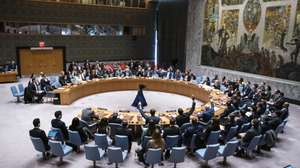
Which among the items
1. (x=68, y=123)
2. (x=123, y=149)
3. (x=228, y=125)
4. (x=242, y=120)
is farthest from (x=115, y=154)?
(x=68, y=123)

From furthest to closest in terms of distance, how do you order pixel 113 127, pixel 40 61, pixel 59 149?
pixel 40 61 → pixel 113 127 → pixel 59 149

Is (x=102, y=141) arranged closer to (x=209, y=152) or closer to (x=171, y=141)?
(x=171, y=141)

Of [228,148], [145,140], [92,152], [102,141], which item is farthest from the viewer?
[102,141]

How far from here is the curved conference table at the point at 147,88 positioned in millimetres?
11516

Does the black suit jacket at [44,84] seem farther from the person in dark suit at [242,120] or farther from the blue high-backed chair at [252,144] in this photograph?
the blue high-backed chair at [252,144]

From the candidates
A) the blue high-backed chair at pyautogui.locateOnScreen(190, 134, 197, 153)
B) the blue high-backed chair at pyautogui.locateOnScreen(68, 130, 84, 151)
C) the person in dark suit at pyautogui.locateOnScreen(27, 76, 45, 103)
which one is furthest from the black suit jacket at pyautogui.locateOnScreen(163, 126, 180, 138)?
the person in dark suit at pyautogui.locateOnScreen(27, 76, 45, 103)

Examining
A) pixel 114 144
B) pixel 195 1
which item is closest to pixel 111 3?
pixel 195 1

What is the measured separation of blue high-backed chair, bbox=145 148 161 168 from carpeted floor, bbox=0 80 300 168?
715 mm

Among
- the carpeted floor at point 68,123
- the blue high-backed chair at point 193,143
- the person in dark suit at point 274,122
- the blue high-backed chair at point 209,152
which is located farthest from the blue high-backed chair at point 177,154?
the person in dark suit at point 274,122

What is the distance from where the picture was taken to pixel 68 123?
10.8 m

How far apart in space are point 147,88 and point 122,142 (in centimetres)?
1009

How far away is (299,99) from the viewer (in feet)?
46.4

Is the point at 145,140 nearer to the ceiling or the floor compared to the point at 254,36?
nearer to the floor

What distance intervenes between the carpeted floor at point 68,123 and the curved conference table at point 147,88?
0.55 m
